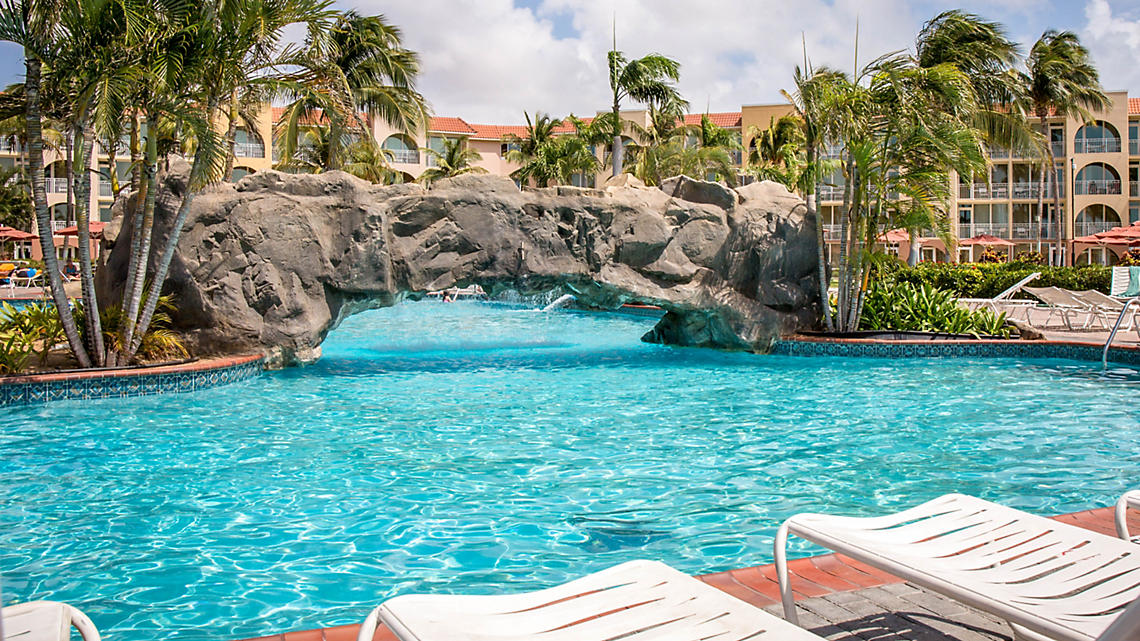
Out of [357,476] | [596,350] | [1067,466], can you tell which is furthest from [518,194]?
[1067,466]

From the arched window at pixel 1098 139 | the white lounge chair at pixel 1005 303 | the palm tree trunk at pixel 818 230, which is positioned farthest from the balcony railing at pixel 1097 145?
the palm tree trunk at pixel 818 230

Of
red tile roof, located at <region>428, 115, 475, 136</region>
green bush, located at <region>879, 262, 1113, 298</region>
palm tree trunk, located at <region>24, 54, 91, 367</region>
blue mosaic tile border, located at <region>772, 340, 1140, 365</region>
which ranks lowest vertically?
blue mosaic tile border, located at <region>772, 340, 1140, 365</region>

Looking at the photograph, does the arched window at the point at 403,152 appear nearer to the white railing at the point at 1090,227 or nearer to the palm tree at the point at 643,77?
the palm tree at the point at 643,77

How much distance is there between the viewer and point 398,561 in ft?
16.7

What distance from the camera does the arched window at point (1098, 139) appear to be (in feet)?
173

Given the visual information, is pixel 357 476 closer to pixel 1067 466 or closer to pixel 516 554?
pixel 516 554

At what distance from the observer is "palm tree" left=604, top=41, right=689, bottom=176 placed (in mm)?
31797

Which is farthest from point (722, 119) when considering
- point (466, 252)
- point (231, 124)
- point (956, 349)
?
point (231, 124)

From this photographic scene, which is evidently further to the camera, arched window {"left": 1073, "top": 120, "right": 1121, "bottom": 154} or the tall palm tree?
arched window {"left": 1073, "top": 120, "right": 1121, "bottom": 154}

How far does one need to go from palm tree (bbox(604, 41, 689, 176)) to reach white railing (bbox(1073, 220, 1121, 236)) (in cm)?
3353

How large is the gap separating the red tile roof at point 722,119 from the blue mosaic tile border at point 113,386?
167 feet

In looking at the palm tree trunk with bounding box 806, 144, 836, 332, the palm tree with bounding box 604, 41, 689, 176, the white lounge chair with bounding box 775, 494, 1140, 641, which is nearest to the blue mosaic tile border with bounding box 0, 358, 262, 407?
the white lounge chair with bounding box 775, 494, 1140, 641

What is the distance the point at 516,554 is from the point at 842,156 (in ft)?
42.3

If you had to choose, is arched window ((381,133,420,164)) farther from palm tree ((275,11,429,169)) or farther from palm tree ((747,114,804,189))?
palm tree ((275,11,429,169))
